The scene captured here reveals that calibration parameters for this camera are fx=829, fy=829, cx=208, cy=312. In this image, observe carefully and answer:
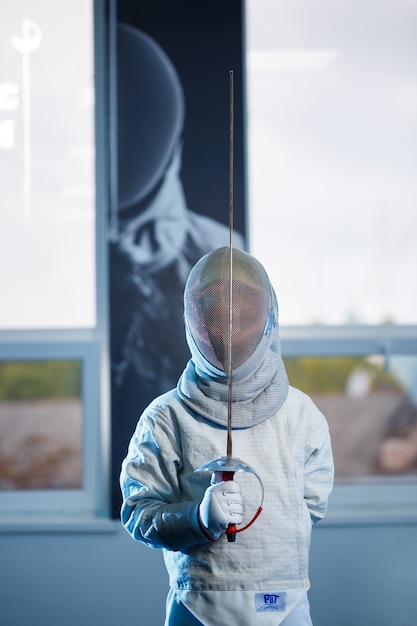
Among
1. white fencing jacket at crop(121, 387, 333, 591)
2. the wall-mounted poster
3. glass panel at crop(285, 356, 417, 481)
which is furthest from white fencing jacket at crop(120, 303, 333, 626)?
glass panel at crop(285, 356, 417, 481)

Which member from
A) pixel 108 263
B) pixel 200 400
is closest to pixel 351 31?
pixel 108 263

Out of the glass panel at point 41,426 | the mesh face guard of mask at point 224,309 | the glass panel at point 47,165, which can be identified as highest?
the glass panel at point 47,165

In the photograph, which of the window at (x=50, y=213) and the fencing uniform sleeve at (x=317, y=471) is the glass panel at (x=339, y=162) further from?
the fencing uniform sleeve at (x=317, y=471)

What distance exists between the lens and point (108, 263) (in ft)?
9.14

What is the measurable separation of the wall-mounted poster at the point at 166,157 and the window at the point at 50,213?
4.9 inches

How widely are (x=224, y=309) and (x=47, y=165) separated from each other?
1.60m

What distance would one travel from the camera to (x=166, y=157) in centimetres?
282

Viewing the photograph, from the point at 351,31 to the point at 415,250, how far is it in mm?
812

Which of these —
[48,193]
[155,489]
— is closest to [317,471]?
[155,489]

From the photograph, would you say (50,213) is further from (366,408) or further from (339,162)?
(366,408)

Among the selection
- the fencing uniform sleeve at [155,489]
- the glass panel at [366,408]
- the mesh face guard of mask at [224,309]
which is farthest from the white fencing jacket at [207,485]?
the glass panel at [366,408]

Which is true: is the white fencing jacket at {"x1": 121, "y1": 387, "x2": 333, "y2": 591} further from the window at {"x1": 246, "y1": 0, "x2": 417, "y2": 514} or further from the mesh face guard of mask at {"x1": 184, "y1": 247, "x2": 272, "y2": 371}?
the window at {"x1": 246, "y1": 0, "x2": 417, "y2": 514}

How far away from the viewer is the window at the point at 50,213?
2.90m

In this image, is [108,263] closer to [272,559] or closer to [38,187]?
[38,187]
